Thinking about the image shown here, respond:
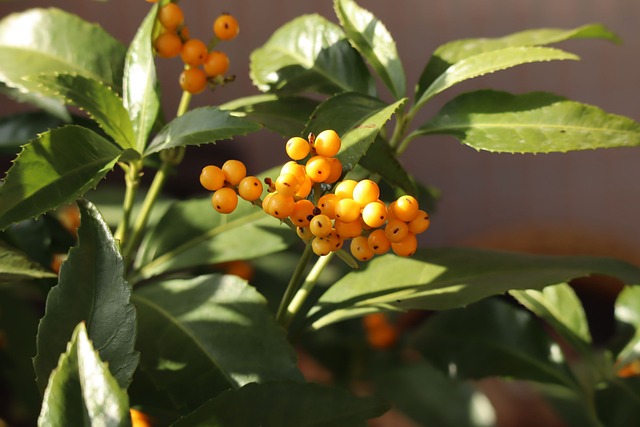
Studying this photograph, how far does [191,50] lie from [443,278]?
19cm

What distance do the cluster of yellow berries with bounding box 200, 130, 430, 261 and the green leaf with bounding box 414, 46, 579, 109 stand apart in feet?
0.30

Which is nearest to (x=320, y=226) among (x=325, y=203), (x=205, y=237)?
(x=325, y=203)

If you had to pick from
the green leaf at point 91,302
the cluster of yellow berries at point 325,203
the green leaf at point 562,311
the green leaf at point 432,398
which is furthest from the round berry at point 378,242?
the green leaf at point 432,398

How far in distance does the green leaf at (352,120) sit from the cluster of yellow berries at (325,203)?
0.04 feet

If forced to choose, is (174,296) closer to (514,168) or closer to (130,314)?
(130,314)

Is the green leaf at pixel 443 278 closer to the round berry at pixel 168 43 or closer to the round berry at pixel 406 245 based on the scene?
the round berry at pixel 406 245

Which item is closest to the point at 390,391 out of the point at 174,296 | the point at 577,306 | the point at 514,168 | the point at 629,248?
the point at 577,306

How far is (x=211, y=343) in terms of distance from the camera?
1.26 ft

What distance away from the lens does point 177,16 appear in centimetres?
39

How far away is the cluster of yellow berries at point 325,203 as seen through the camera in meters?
0.31

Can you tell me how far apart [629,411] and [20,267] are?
391mm

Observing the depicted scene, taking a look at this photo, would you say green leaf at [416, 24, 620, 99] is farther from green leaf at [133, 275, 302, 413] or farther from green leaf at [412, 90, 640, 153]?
green leaf at [133, 275, 302, 413]

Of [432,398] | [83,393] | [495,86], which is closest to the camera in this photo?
[83,393]

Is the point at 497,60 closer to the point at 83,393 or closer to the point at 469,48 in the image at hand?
the point at 469,48
